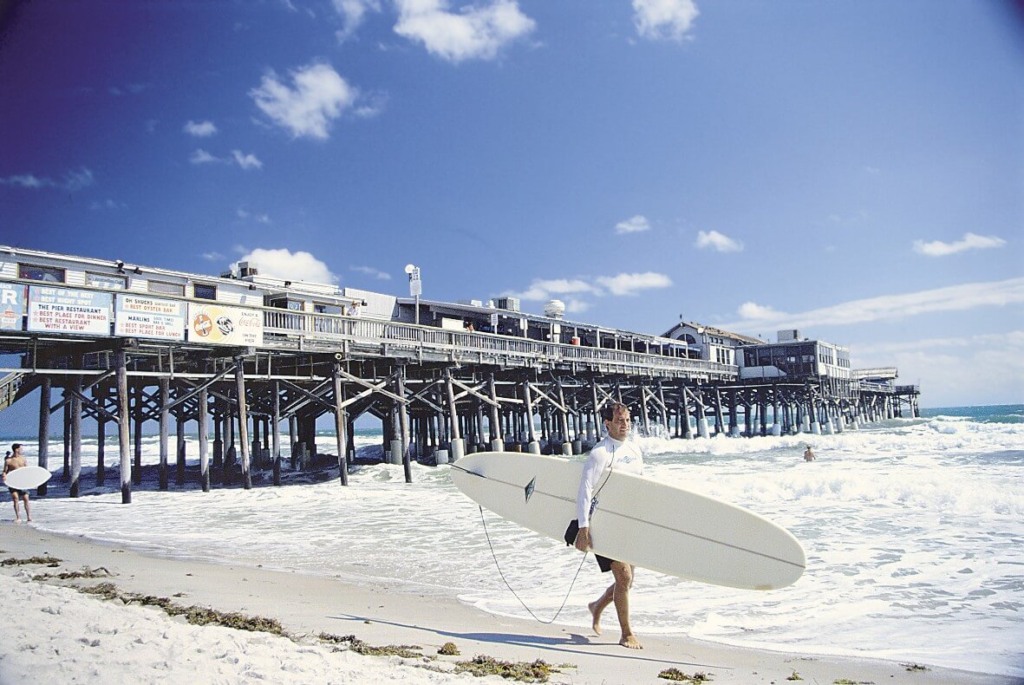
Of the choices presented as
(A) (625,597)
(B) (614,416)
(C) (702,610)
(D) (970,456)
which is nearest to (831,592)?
(C) (702,610)

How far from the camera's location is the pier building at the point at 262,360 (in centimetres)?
1579

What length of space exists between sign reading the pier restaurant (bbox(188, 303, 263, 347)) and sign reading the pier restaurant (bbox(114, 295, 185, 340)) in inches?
12.4

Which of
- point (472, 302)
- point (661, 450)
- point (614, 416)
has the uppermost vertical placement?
point (472, 302)

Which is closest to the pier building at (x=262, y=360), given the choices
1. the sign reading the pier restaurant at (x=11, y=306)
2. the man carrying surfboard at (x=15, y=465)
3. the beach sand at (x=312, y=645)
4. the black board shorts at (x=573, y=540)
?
the sign reading the pier restaurant at (x=11, y=306)

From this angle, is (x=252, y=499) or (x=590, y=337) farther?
(x=590, y=337)

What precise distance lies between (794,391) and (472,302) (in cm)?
3503

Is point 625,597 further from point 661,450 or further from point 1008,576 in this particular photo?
point 661,450

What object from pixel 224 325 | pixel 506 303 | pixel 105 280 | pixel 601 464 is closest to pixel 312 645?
pixel 601 464

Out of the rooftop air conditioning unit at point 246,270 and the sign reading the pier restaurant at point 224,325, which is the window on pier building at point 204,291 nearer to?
the rooftop air conditioning unit at point 246,270

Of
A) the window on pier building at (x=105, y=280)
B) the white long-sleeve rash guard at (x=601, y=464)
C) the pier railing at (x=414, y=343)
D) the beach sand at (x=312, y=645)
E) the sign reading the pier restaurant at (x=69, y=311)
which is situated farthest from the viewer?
the pier railing at (x=414, y=343)

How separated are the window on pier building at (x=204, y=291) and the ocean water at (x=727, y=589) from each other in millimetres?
6324

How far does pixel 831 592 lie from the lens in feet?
24.8

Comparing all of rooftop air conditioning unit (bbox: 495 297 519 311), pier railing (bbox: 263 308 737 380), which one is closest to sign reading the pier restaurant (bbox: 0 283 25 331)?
pier railing (bbox: 263 308 737 380)

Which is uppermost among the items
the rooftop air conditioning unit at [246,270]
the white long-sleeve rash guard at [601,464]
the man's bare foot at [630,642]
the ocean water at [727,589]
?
the rooftop air conditioning unit at [246,270]
